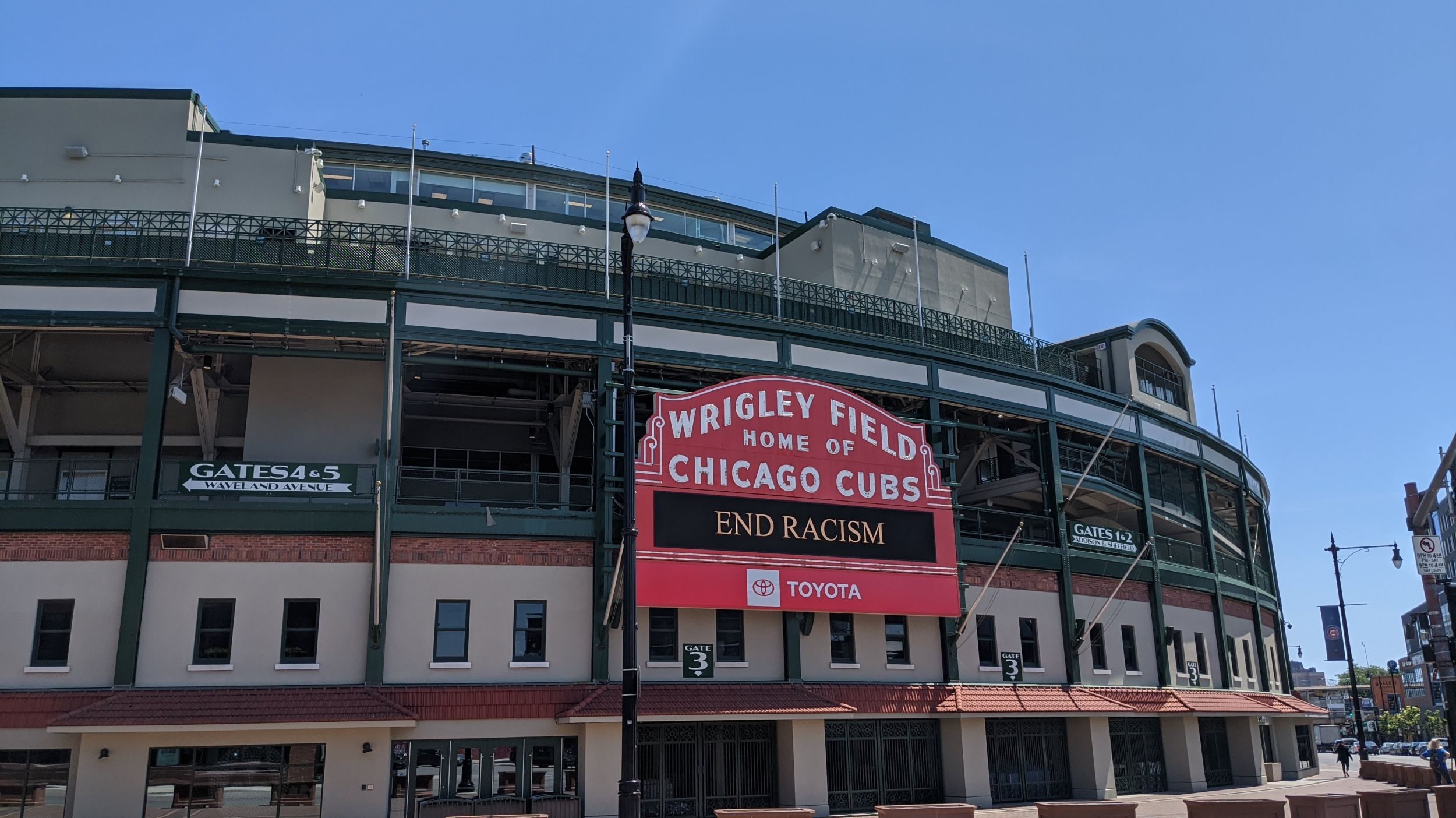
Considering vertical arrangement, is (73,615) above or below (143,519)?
below

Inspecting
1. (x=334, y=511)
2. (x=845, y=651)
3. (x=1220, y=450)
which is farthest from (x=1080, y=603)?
(x=334, y=511)

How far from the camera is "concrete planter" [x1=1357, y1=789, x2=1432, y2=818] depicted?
22844 mm

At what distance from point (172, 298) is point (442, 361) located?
6.47 meters

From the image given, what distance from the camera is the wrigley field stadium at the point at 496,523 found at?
25188 mm

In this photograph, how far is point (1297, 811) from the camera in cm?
2214

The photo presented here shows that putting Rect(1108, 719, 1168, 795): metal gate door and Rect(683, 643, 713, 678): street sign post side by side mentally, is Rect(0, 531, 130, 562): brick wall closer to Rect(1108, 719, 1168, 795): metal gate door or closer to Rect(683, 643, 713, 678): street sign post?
Rect(683, 643, 713, 678): street sign post

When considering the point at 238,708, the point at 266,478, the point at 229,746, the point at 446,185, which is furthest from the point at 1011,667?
the point at 446,185

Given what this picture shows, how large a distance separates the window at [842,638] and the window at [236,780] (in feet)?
44.2

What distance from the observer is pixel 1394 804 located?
2300 centimetres

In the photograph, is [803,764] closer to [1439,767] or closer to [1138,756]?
[1138,756]

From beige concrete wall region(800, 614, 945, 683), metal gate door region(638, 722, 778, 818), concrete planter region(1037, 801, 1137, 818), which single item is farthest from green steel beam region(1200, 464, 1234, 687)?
concrete planter region(1037, 801, 1137, 818)

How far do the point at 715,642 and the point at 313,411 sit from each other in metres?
12.4

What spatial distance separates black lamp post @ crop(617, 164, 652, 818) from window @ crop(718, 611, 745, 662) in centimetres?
1199

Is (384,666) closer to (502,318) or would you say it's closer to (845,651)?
Answer: (502,318)
